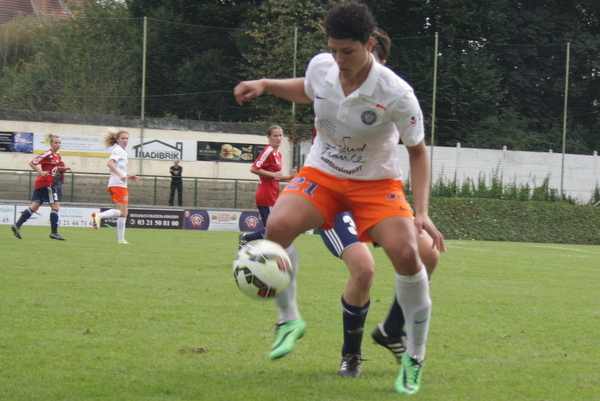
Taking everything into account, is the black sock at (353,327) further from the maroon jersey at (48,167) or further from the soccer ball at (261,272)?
the maroon jersey at (48,167)

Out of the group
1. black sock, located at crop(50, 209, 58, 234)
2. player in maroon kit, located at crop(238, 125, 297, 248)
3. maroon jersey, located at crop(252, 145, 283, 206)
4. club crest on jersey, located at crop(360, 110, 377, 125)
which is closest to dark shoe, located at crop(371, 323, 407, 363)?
club crest on jersey, located at crop(360, 110, 377, 125)

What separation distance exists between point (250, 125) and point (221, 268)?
19.0 meters

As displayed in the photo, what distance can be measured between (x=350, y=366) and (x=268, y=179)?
8.18 meters

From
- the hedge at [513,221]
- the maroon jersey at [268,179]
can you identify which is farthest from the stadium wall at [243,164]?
the maroon jersey at [268,179]

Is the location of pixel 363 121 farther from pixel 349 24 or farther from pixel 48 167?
pixel 48 167

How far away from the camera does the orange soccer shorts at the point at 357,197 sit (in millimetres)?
4406

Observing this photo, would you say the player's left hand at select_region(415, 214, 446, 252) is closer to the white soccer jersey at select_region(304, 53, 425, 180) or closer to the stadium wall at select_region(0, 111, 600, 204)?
the white soccer jersey at select_region(304, 53, 425, 180)

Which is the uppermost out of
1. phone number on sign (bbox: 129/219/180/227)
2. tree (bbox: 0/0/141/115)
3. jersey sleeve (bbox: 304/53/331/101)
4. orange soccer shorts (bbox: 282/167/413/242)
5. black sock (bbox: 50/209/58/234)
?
tree (bbox: 0/0/141/115)

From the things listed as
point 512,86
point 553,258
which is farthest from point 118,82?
point 553,258

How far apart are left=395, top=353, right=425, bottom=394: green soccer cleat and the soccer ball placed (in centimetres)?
79

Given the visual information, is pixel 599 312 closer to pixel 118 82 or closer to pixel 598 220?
pixel 598 220

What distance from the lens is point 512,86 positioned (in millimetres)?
33875

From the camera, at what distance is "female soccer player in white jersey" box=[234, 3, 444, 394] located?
4.21 meters

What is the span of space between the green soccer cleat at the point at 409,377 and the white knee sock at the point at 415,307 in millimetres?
52
